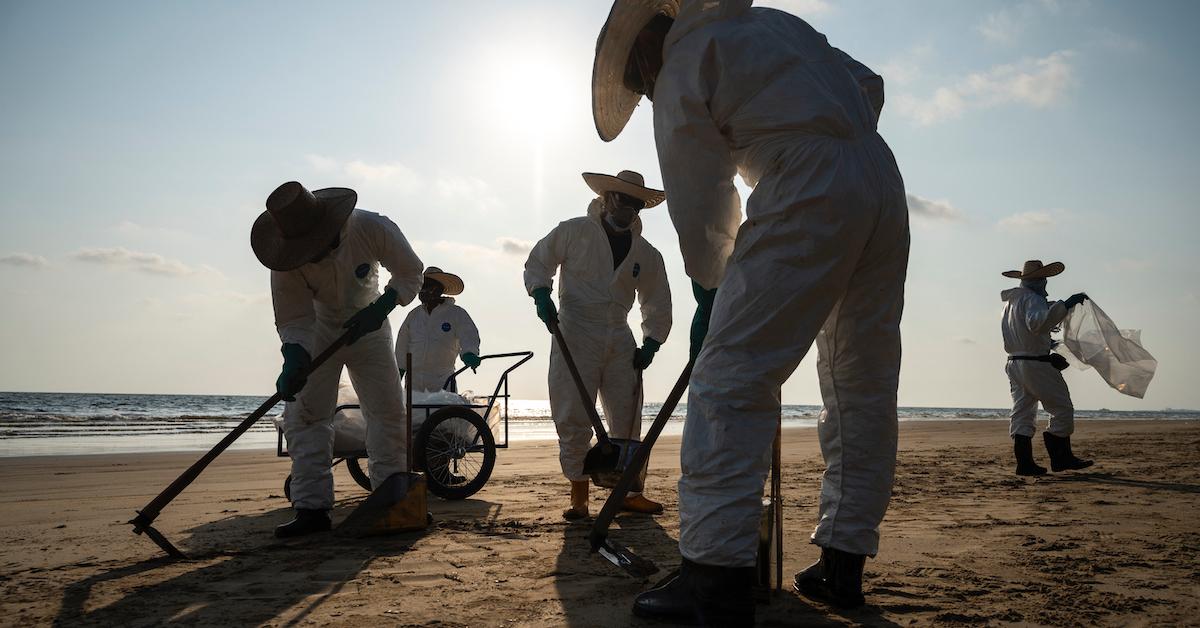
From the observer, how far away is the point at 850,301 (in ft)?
7.80

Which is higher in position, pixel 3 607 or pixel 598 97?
pixel 598 97

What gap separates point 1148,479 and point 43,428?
18.1 m

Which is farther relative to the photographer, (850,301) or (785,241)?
(850,301)

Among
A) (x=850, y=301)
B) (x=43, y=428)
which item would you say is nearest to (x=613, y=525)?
(x=850, y=301)

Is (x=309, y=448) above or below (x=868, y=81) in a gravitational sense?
below

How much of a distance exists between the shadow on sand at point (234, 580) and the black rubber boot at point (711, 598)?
1.07 m

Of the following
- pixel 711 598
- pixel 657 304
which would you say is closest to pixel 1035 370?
pixel 657 304

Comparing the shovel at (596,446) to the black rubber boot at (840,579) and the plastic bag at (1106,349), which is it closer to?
the black rubber boot at (840,579)

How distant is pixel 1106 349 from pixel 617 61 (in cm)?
674

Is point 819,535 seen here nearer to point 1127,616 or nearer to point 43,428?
point 1127,616

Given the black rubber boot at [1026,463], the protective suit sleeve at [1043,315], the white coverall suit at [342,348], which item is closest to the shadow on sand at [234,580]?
the white coverall suit at [342,348]

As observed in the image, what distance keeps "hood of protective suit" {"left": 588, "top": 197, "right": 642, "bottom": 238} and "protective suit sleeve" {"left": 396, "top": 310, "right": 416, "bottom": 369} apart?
9.66 ft

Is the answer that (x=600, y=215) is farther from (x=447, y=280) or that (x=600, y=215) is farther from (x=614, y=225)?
(x=447, y=280)

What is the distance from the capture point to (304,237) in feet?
13.1
